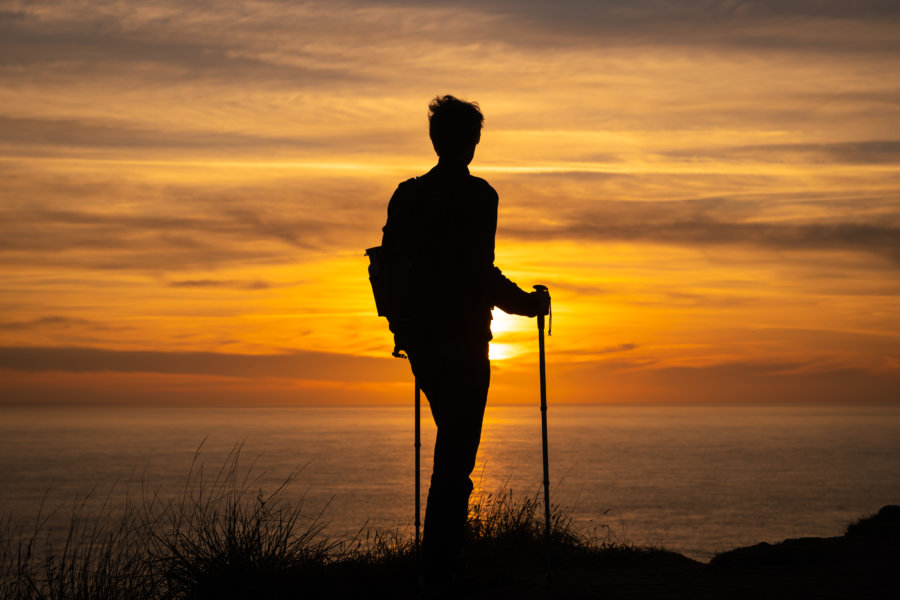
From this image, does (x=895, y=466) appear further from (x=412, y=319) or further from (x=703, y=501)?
(x=412, y=319)

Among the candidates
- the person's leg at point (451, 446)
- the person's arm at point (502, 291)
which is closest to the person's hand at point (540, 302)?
the person's arm at point (502, 291)

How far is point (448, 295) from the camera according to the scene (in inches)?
202

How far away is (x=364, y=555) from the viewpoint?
7098 mm

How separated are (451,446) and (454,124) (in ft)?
6.17

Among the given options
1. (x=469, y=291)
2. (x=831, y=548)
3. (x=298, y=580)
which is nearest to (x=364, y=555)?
(x=298, y=580)

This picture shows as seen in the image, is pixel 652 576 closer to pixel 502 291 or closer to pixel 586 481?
pixel 502 291

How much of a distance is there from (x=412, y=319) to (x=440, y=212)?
2.12 feet

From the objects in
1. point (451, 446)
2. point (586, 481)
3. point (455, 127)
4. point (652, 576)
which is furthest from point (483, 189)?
point (586, 481)

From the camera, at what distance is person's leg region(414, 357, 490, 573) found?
512cm

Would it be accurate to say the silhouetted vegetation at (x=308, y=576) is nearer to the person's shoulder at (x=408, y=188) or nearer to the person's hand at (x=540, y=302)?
the person's hand at (x=540, y=302)

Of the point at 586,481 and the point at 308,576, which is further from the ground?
the point at 308,576

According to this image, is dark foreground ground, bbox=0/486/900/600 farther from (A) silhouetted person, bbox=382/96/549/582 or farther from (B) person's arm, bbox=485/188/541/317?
(B) person's arm, bbox=485/188/541/317

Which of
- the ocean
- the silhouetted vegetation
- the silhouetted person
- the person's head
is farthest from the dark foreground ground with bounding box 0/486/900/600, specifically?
the ocean

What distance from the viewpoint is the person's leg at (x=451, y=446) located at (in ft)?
16.8
